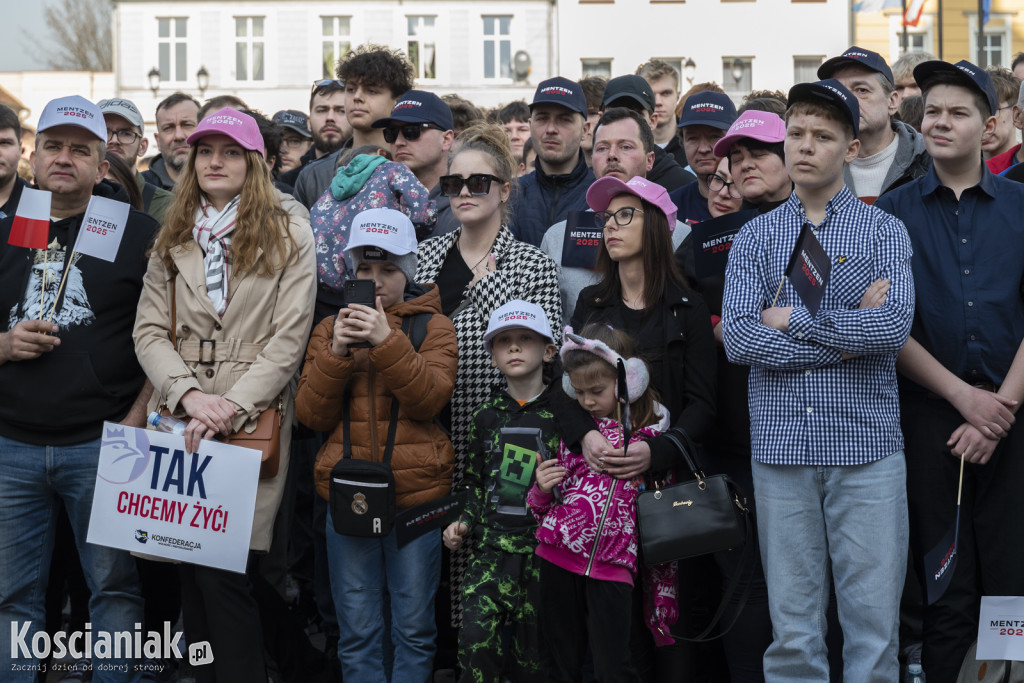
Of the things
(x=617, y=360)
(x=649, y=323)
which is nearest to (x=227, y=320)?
(x=617, y=360)

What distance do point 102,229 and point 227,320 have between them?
81 cm

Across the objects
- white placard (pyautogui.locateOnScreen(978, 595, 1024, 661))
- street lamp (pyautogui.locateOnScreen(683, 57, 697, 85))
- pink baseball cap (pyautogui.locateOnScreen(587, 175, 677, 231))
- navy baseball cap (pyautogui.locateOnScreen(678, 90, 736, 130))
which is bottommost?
white placard (pyautogui.locateOnScreen(978, 595, 1024, 661))

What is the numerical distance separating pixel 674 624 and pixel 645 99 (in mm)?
3992

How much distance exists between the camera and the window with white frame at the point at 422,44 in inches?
1389

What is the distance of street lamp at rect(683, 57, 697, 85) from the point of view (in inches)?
1226

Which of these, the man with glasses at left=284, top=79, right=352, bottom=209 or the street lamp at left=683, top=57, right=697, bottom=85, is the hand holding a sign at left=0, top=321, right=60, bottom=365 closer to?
the man with glasses at left=284, top=79, right=352, bottom=209

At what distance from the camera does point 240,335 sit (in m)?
4.61

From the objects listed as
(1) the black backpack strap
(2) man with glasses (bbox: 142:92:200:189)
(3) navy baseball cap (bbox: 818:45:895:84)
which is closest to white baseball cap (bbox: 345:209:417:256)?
(1) the black backpack strap

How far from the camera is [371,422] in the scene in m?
4.55

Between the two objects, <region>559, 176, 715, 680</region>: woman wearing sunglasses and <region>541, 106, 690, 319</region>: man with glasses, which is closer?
<region>559, 176, 715, 680</region>: woman wearing sunglasses

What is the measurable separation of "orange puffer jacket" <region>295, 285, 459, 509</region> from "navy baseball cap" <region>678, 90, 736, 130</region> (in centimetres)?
231

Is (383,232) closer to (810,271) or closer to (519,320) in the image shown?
(519,320)

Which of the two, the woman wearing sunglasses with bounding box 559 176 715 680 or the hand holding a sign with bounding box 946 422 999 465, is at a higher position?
the woman wearing sunglasses with bounding box 559 176 715 680

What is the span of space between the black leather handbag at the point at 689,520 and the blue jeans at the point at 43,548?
2.35 meters
